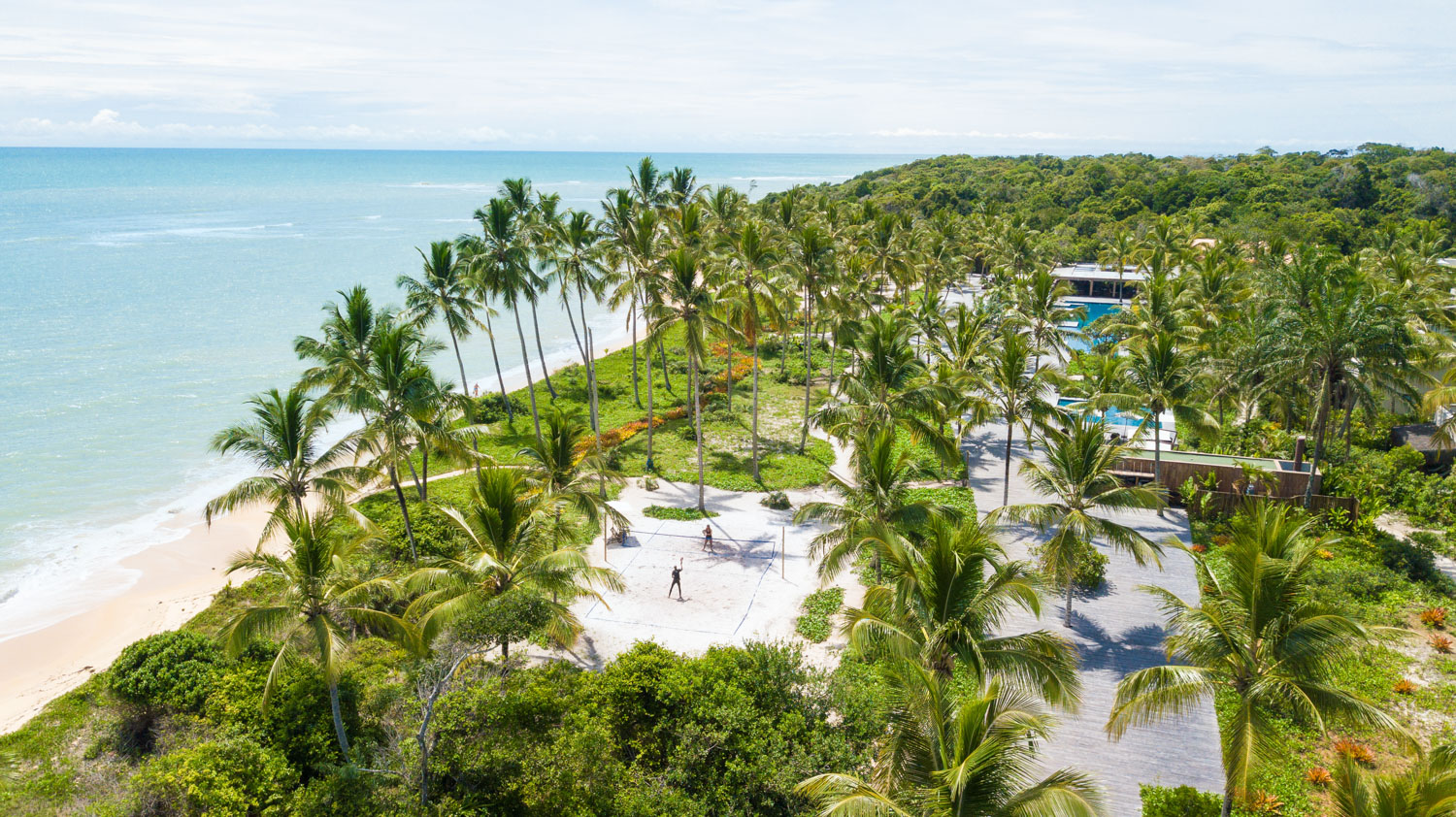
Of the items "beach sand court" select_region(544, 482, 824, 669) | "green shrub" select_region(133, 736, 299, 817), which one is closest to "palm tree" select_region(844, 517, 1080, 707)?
"beach sand court" select_region(544, 482, 824, 669)

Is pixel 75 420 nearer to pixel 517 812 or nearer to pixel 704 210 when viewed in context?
pixel 704 210

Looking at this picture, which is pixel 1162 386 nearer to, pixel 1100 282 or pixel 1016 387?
pixel 1016 387

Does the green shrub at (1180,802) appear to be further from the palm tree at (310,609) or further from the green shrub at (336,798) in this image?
the palm tree at (310,609)

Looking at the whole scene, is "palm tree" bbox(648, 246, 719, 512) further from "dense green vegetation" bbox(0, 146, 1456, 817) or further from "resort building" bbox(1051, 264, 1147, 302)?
"resort building" bbox(1051, 264, 1147, 302)

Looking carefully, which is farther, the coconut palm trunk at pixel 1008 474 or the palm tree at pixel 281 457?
the coconut palm trunk at pixel 1008 474

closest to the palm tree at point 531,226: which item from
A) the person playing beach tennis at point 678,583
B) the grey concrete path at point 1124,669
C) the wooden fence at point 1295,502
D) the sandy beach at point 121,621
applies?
the person playing beach tennis at point 678,583

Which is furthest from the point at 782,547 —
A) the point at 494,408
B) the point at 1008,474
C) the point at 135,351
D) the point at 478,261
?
the point at 135,351
